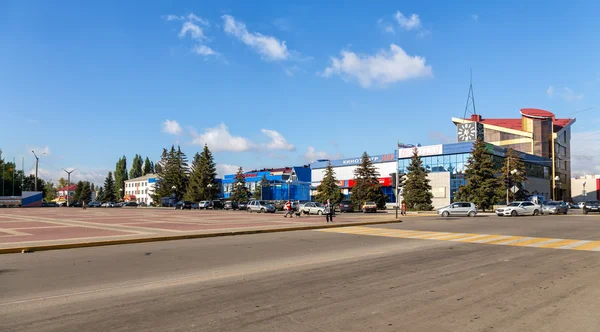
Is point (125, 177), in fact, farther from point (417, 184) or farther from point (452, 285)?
point (452, 285)

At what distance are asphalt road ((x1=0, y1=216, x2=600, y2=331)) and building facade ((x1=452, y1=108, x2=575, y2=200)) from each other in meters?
83.7

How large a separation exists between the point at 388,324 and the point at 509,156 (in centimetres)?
6823

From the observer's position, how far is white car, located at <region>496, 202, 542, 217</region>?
41281mm

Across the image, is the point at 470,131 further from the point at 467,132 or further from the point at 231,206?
the point at 231,206

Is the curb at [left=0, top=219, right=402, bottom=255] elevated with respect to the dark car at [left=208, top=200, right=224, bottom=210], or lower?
elevated

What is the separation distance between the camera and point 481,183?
55312 millimetres

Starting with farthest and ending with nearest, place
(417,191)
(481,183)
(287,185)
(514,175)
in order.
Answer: (287,185) < (514,175) < (417,191) < (481,183)

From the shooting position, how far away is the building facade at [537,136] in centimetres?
9088

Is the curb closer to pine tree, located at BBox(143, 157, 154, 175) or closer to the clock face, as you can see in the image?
the clock face

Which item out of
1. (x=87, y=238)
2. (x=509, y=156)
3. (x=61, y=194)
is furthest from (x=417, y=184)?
(x=61, y=194)

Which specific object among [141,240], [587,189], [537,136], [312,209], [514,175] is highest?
[537,136]

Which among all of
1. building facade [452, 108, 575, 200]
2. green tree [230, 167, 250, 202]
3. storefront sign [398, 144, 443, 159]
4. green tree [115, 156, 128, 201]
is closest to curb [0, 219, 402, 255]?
storefront sign [398, 144, 443, 159]

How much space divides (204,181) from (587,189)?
105652 mm

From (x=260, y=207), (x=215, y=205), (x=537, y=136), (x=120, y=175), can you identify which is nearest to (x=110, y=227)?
(x=260, y=207)
